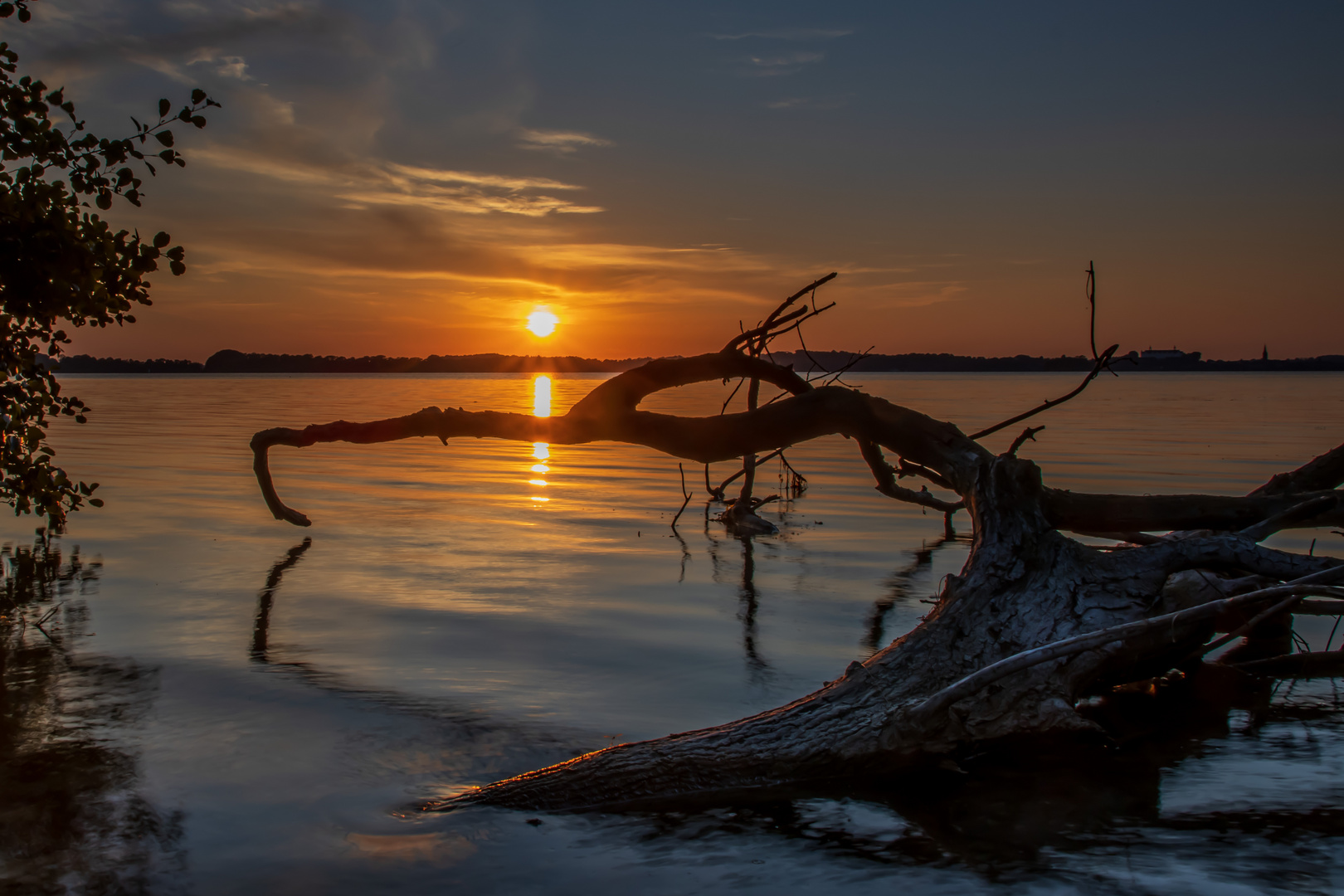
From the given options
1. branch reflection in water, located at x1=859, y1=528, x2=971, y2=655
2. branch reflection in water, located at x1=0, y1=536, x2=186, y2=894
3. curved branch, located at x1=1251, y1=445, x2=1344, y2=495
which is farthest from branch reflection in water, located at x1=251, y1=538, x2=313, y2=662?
curved branch, located at x1=1251, y1=445, x2=1344, y2=495

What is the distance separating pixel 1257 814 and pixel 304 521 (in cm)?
834

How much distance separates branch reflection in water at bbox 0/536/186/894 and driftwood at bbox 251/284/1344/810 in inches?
58.2

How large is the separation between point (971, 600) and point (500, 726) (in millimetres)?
2933

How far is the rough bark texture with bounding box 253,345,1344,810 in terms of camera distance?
15.0 ft

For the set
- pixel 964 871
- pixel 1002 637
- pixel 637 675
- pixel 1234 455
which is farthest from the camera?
pixel 1234 455

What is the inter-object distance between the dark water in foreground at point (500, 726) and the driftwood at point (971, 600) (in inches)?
11.1

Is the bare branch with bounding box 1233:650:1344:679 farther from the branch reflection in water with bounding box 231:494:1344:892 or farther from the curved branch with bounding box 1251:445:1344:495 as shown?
the curved branch with bounding box 1251:445:1344:495

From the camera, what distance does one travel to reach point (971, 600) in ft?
17.0

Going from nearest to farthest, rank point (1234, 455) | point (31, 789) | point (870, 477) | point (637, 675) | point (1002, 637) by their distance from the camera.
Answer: point (31, 789) < point (1002, 637) < point (637, 675) < point (870, 477) < point (1234, 455)

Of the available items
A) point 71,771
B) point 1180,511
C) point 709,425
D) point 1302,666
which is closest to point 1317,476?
point 1302,666

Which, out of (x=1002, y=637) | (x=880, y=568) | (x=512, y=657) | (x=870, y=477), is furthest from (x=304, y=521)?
(x=870, y=477)

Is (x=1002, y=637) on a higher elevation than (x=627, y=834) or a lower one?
higher

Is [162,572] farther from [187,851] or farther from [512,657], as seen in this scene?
[187,851]

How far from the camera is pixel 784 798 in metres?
→ 4.53
